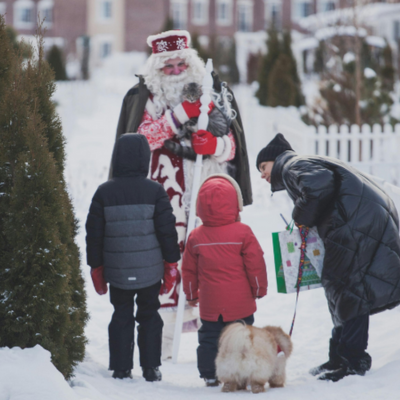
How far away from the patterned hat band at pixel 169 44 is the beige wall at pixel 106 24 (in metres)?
39.3

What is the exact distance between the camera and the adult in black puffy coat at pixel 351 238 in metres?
3.32

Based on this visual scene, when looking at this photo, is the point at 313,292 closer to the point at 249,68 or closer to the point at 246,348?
the point at 246,348

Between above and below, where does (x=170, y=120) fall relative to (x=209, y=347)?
above

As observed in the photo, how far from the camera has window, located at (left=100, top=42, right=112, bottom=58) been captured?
42.3 m

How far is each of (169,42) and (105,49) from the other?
132ft

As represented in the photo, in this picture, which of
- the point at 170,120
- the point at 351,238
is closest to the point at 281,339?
the point at 351,238

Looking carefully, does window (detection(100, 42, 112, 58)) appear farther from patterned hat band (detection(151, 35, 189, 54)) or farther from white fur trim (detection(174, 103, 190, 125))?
white fur trim (detection(174, 103, 190, 125))

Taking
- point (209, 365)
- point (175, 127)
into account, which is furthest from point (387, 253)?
point (175, 127)

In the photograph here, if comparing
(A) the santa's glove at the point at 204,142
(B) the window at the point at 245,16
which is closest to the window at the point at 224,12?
(B) the window at the point at 245,16

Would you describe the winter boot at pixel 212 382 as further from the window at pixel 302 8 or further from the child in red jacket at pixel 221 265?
the window at pixel 302 8

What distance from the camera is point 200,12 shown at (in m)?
42.8

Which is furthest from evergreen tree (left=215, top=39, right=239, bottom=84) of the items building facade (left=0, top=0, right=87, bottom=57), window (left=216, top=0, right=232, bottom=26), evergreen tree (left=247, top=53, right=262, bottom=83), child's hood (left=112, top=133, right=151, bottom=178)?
child's hood (left=112, top=133, right=151, bottom=178)

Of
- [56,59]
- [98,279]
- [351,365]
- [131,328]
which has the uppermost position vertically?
[56,59]

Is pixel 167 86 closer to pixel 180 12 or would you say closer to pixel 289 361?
pixel 289 361
